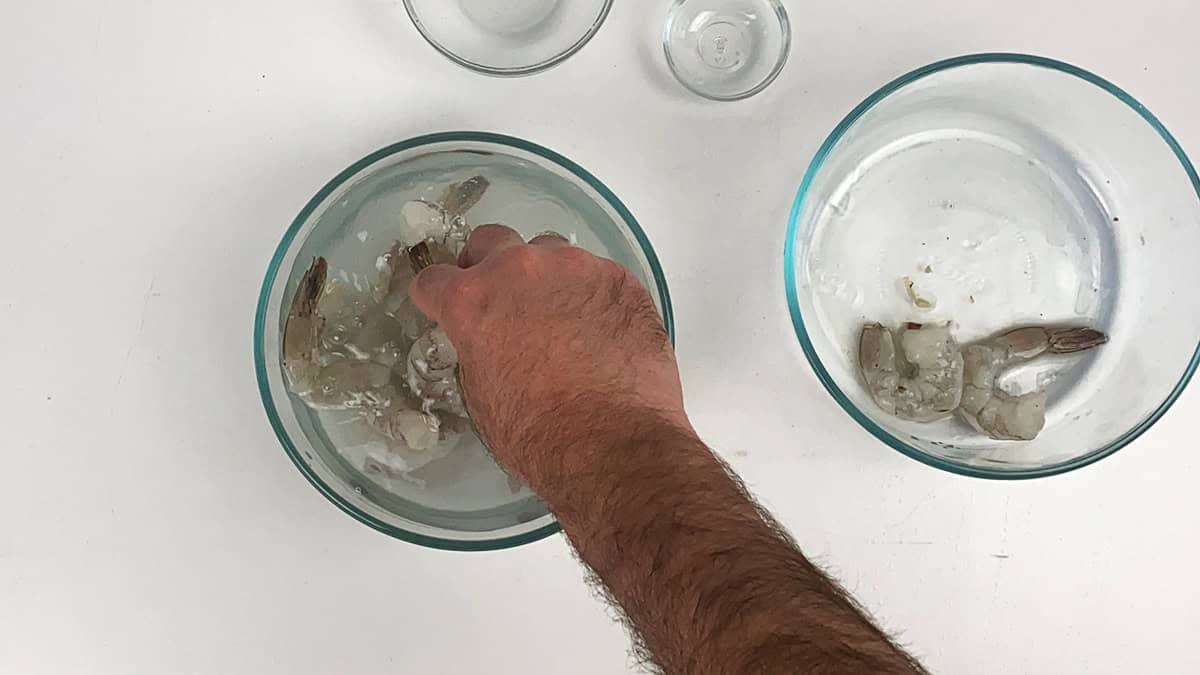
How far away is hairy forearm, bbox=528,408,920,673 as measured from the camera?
0.55m

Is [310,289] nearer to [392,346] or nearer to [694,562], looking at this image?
[392,346]

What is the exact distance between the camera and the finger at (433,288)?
718 millimetres

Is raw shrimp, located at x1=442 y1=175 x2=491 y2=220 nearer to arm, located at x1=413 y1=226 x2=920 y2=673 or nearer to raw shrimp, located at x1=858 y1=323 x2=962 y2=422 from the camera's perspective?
arm, located at x1=413 y1=226 x2=920 y2=673

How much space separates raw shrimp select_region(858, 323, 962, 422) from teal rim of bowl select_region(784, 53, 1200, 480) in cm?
4

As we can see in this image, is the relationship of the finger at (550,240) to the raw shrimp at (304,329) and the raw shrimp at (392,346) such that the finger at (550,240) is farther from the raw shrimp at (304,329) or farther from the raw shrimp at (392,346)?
the raw shrimp at (304,329)

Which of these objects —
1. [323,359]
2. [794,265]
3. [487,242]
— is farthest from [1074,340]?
[323,359]

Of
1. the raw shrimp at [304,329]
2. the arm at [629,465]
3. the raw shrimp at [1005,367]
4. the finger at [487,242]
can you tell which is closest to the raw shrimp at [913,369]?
the raw shrimp at [1005,367]

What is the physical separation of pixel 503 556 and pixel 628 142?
1.14ft

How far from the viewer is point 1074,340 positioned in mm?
841

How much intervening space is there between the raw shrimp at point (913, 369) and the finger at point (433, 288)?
13.7 inches

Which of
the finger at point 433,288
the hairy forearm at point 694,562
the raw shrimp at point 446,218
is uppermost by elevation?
the raw shrimp at point 446,218

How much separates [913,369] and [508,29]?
0.44 m

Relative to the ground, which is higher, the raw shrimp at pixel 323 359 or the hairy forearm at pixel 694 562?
the raw shrimp at pixel 323 359

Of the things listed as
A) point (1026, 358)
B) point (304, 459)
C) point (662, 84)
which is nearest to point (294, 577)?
point (304, 459)
